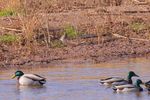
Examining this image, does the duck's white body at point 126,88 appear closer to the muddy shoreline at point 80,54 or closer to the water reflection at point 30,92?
the water reflection at point 30,92

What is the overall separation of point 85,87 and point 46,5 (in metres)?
8.44

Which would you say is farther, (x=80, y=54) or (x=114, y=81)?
(x=80, y=54)

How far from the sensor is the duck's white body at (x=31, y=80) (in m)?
16.2

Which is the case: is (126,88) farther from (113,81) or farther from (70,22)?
(70,22)

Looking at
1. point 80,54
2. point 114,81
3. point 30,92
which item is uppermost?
point 80,54

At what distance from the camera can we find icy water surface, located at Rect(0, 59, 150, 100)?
1502 centimetres

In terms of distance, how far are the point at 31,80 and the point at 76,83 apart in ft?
2.94

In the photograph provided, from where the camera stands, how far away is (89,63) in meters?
18.7

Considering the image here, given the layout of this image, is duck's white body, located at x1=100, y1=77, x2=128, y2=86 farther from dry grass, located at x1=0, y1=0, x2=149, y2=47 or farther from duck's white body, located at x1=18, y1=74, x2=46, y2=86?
dry grass, located at x1=0, y1=0, x2=149, y2=47

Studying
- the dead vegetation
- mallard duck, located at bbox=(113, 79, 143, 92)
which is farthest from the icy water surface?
the dead vegetation

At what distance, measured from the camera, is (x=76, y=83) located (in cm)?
1617

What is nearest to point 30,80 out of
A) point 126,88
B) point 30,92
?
point 30,92

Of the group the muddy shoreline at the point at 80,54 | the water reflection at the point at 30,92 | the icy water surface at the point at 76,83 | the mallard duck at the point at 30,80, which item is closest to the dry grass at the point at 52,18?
the muddy shoreline at the point at 80,54

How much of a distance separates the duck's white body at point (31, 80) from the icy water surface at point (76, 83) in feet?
0.38
